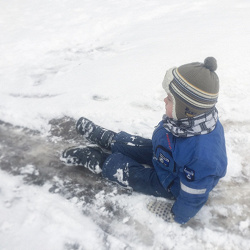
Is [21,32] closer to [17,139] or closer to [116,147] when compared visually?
[17,139]

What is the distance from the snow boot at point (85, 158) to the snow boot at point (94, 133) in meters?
0.14

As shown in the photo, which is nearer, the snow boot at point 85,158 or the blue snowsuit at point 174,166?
the blue snowsuit at point 174,166

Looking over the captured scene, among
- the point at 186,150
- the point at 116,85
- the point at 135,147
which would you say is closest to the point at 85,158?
the point at 135,147

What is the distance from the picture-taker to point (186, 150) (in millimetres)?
1568

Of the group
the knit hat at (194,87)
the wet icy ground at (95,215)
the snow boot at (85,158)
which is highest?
the knit hat at (194,87)

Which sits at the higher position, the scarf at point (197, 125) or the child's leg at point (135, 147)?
the scarf at point (197, 125)

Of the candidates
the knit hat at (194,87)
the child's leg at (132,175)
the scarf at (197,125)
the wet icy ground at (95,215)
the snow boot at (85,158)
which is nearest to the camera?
the knit hat at (194,87)

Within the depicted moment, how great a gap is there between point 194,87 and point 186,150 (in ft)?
1.35

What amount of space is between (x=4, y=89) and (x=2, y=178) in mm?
1589

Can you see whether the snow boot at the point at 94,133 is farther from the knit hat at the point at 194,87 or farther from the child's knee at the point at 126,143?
the knit hat at the point at 194,87

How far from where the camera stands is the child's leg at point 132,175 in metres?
1.92

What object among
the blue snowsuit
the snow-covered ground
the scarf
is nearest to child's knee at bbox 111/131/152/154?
the blue snowsuit

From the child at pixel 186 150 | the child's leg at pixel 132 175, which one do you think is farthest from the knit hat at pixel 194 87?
the child's leg at pixel 132 175

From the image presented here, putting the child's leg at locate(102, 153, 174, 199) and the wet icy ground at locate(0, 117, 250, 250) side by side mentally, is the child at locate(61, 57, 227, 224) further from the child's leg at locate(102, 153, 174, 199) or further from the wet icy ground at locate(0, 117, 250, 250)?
the wet icy ground at locate(0, 117, 250, 250)
